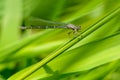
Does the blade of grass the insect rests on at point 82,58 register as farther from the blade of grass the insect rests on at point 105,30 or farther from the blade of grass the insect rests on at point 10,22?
the blade of grass the insect rests on at point 10,22

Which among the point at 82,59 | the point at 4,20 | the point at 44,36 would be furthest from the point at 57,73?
the point at 4,20

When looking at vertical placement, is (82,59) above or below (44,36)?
below

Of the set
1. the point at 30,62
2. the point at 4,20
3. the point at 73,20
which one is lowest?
the point at 30,62

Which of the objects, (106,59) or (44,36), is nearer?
(106,59)

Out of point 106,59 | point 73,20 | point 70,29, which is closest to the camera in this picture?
point 106,59

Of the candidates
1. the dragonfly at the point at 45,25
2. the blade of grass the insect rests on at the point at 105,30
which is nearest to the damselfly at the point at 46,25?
the dragonfly at the point at 45,25

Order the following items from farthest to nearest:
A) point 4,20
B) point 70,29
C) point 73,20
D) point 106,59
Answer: point 4,20
point 73,20
point 70,29
point 106,59

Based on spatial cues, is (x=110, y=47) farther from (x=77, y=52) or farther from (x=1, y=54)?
(x=1, y=54)

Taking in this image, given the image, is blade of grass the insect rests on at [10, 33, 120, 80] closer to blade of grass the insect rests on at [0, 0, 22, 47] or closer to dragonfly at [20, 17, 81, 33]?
dragonfly at [20, 17, 81, 33]

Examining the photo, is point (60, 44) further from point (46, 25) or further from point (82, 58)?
point (82, 58)
